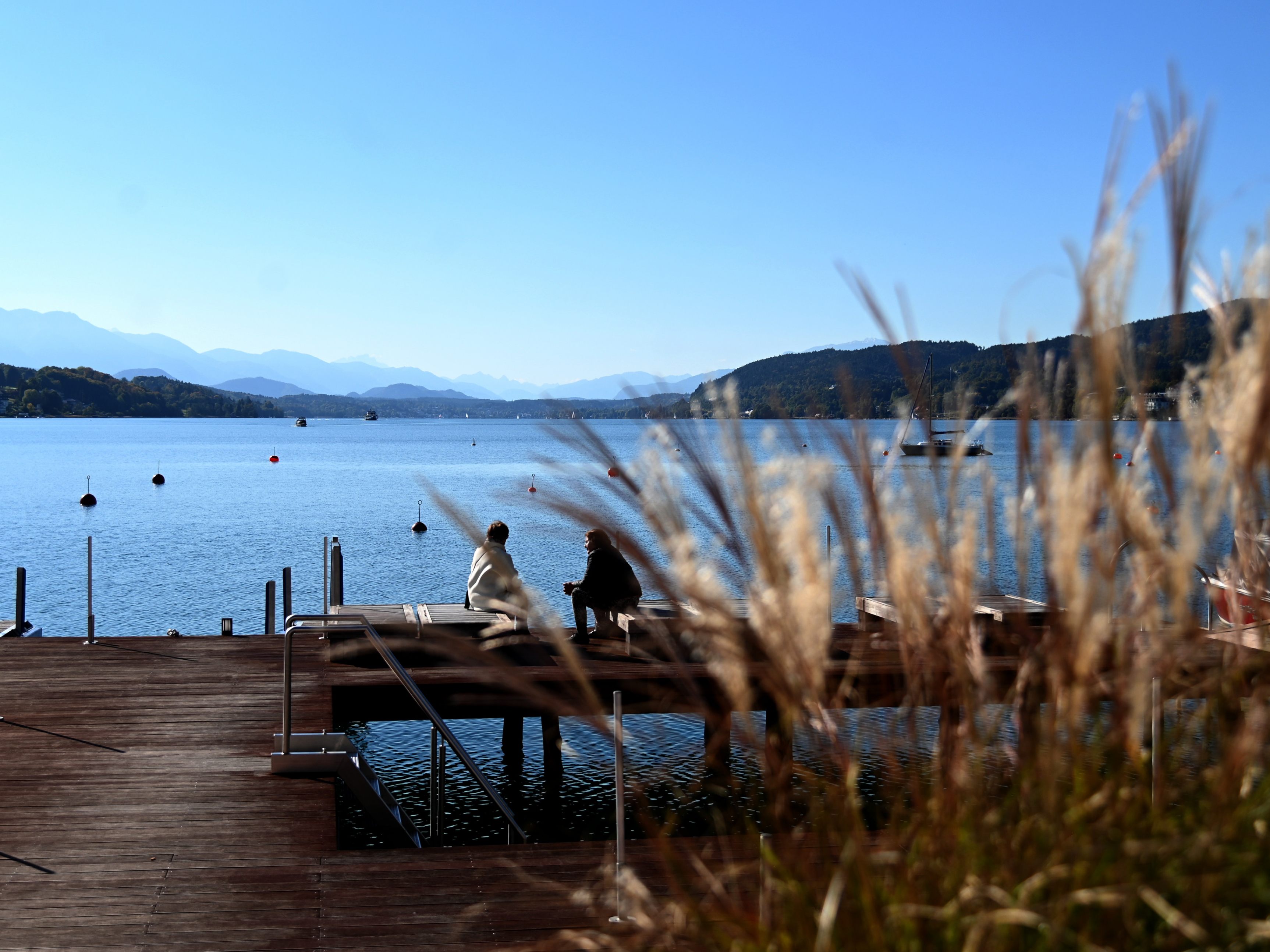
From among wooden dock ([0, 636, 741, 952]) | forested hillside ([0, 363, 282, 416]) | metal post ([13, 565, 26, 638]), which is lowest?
metal post ([13, 565, 26, 638])

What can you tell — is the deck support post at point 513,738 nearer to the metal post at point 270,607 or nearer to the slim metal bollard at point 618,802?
the metal post at point 270,607

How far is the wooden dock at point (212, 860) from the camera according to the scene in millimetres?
3930

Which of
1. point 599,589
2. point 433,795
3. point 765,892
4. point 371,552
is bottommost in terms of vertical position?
point 371,552

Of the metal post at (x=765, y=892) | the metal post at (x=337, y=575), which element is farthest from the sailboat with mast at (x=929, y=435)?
the metal post at (x=337, y=575)

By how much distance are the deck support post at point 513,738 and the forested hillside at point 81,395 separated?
163535mm

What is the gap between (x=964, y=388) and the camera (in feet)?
6.40

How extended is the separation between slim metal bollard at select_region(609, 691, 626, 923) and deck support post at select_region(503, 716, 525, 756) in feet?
22.8

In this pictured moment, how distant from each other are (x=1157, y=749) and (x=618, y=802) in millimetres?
1712

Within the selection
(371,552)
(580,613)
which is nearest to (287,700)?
(580,613)

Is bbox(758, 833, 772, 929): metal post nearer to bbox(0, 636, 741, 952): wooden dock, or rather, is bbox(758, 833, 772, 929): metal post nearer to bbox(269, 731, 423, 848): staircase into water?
bbox(0, 636, 741, 952): wooden dock

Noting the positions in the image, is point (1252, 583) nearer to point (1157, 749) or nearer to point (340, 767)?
point (1157, 749)

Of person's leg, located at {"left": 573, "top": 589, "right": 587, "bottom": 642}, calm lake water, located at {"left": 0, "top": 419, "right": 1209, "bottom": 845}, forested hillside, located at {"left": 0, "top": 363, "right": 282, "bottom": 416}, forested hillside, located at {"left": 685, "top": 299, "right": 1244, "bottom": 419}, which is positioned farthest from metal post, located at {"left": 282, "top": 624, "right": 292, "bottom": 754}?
forested hillside, located at {"left": 0, "top": 363, "right": 282, "bottom": 416}

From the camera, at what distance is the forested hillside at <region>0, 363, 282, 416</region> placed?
6363 inches

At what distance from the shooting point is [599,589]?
916 cm
